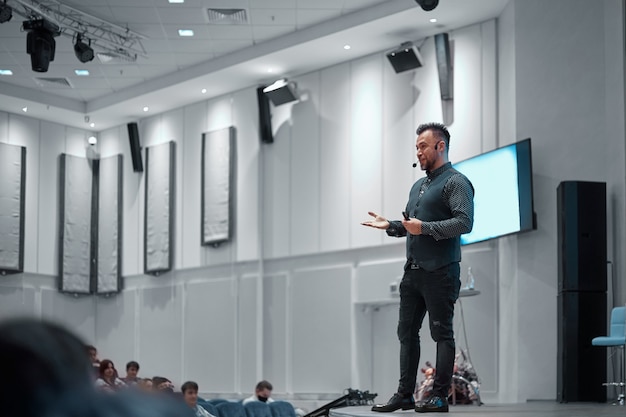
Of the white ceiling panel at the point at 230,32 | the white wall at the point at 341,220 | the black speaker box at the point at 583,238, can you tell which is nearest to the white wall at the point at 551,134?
the white wall at the point at 341,220

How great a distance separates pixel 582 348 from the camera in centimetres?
840

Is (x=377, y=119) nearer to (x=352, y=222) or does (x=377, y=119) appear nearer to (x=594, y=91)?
(x=352, y=222)

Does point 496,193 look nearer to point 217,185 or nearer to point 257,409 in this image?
point 257,409

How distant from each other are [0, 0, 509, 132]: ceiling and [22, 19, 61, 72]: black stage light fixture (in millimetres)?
509

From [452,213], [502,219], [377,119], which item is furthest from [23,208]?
[452,213]

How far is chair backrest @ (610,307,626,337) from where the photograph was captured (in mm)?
8031

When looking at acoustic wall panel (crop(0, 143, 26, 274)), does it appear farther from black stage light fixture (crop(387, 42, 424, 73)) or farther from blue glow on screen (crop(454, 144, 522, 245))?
blue glow on screen (crop(454, 144, 522, 245))

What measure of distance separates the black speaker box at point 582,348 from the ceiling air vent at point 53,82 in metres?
Answer: 8.75

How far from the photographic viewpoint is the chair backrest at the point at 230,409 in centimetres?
769

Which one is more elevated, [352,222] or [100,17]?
[100,17]

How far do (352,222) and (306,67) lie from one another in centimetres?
237

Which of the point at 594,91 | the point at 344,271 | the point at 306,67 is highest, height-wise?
the point at 306,67

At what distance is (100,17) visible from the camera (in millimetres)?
11680

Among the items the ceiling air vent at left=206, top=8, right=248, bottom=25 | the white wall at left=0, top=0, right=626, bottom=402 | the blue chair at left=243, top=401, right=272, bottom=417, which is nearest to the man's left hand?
the blue chair at left=243, top=401, right=272, bottom=417
